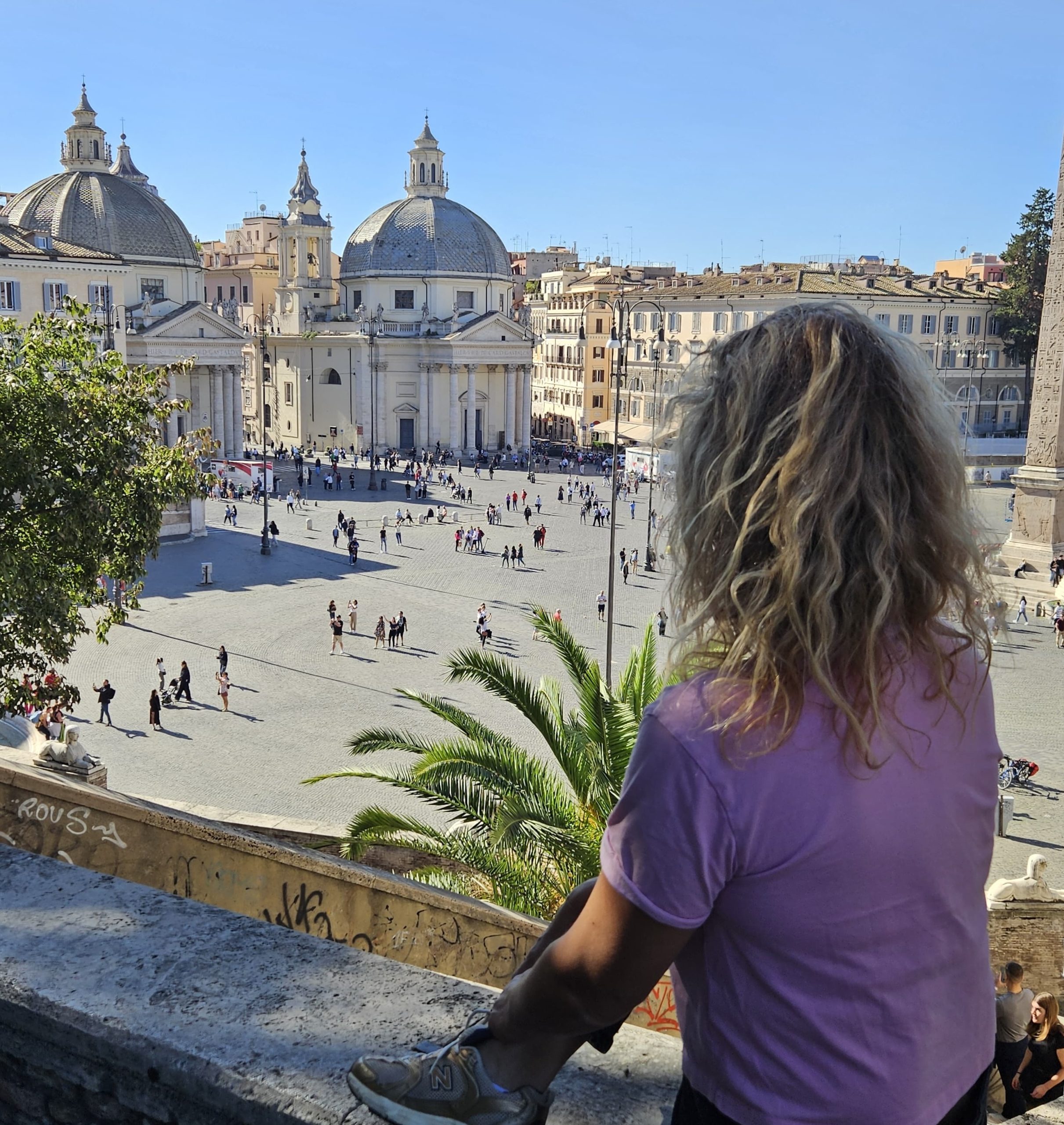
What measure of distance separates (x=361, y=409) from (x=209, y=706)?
46.2 metres

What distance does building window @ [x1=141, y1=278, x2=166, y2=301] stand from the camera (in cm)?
5656

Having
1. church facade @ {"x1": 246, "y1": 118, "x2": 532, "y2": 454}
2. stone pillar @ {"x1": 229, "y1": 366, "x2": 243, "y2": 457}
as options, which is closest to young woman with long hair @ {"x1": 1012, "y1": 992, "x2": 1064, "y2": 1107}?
stone pillar @ {"x1": 229, "y1": 366, "x2": 243, "y2": 457}

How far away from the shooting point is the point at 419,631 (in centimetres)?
2450

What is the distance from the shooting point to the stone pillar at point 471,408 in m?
63.2

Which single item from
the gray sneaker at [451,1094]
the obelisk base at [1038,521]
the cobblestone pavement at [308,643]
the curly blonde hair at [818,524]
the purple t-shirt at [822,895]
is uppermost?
the curly blonde hair at [818,524]

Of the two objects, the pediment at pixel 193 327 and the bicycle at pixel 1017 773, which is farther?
the pediment at pixel 193 327

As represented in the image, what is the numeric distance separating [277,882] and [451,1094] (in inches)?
186

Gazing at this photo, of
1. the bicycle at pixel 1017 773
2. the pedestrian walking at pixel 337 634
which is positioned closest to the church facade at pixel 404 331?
the pedestrian walking at pixel 337 634

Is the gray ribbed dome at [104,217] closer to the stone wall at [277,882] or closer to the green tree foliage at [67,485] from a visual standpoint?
the green tree foliage at [67,485]

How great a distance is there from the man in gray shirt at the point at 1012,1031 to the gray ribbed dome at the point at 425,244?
62.4 meters

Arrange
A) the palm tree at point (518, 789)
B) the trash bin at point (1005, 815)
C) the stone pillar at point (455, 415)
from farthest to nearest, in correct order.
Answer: the stone pillar at point (455, 415), the trash bin at point (1005, 815), the palm tree at point (518, 789)

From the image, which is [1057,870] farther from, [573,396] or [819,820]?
[573,396]

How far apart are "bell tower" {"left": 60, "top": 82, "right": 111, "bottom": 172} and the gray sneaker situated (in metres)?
61.9

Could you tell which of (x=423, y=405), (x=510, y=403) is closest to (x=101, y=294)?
(x=423, y=405)
